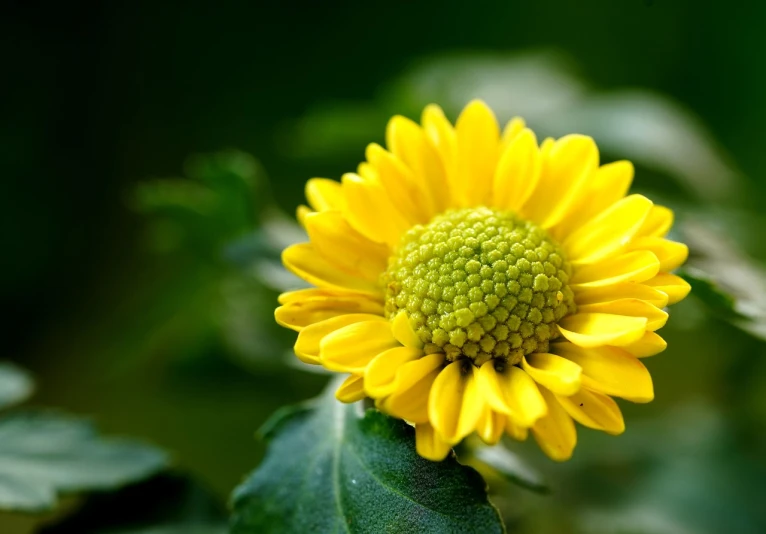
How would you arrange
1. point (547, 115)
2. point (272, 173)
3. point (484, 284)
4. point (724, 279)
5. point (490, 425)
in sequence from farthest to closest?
point (272, 173) < point (547, 115) < point (724, 279) < point (484, 284) < point (490, 425)

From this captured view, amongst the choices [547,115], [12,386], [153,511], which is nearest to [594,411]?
[153,511]

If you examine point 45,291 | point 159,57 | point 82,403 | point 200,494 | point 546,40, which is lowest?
point 200,494

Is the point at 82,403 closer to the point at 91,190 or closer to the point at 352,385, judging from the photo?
the point at 91,190

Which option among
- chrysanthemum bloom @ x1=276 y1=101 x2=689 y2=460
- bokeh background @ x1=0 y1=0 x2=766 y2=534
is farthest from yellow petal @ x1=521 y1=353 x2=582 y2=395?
bokeh background @ x1=0 y1=0 x2=766 y2=534

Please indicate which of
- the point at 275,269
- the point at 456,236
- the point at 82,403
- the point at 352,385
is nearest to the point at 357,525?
the point at 352,385

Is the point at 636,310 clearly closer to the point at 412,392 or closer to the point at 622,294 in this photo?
the point at 622,294

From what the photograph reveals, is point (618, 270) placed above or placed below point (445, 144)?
below
